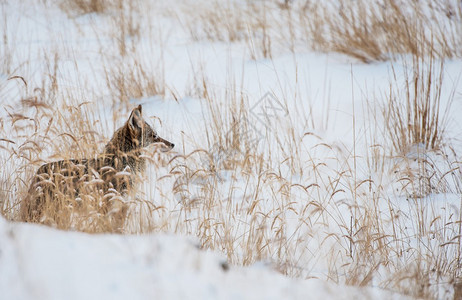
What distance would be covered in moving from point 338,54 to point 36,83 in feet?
12.3

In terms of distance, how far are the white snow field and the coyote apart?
0.06m

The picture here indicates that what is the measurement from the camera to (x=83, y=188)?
2424mm

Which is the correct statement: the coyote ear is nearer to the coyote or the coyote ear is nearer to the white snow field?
the coyote

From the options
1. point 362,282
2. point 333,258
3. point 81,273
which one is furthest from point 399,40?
point 81,273

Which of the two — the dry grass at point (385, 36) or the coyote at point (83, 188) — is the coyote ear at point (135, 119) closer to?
the coyote at point (83, 188)

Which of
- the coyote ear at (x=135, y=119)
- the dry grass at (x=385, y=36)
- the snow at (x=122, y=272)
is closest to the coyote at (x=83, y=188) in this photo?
the coyote ear at (x=135, y=119)

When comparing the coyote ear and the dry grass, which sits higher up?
the dry grass

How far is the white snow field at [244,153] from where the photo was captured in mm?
1641

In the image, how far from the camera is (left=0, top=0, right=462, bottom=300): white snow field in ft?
5.38

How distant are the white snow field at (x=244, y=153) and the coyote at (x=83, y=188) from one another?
6 centimetres

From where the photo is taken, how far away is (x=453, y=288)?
6.93 ft

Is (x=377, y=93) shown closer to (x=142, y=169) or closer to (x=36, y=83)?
(x=142, y=169)

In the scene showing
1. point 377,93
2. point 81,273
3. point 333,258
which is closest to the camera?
point 81,273

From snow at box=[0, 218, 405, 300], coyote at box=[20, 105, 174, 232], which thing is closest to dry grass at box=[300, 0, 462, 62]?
coyote at box=[20, 105, 174, 232]
